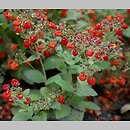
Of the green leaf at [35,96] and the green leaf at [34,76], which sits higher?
the green leaf at [34,76]

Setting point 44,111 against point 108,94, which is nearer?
point 44,111

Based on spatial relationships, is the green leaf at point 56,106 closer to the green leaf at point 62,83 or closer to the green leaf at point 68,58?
the green leaf at point 62,83

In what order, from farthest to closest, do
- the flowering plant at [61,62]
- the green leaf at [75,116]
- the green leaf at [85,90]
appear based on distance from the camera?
the green leaf at [75,116] < the green leaf at [85,90] < the flowering plant at [61,62]

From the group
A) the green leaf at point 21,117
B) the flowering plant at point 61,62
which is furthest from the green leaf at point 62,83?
the green leaf at point 21,117

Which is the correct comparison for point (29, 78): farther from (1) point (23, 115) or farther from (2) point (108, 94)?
(2) point (108, 94)

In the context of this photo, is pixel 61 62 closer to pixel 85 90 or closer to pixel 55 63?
pixel 55 63

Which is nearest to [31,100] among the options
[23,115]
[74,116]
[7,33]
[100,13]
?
[23,115]

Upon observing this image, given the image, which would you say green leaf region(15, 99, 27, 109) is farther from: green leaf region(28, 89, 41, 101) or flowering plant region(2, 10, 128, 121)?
green leaf region(28, 89, 41, 101)

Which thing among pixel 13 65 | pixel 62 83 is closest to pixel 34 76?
pixel 13 65
